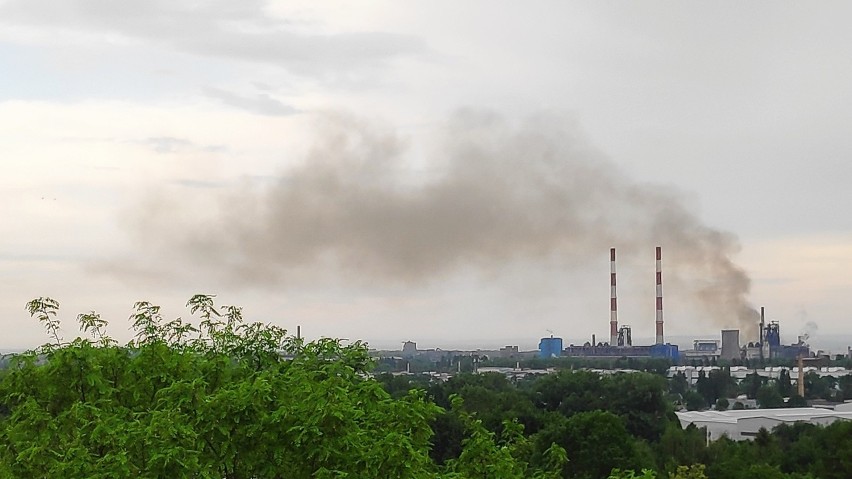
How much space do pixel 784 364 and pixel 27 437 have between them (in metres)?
131

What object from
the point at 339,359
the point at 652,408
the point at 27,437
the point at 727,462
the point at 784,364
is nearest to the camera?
the point at 27,437

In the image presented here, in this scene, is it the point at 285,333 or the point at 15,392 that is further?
the point at 285,333

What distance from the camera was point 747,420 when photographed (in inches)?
2330

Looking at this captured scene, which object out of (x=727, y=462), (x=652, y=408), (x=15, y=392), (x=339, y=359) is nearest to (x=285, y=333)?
(x=339, y=359)

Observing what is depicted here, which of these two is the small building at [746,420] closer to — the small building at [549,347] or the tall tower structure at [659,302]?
the tall tower structure at [659,302]

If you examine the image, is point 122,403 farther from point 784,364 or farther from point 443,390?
point 784,364

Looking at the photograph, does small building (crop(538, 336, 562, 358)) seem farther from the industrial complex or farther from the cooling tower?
the cooling tower

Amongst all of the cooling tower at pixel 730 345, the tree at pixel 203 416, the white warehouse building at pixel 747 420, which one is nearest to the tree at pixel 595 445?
the tree at pixel 203 416

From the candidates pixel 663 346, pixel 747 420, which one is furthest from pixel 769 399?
pixel 663 346

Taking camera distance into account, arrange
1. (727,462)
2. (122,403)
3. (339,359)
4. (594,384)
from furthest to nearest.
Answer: (594,384) → (727,462) → (339,359) → (122,403)

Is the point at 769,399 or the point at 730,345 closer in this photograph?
the point at 769,399

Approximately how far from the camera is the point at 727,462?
28719 millimetres

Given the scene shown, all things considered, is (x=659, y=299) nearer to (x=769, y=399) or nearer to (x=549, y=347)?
(x=769, y=399)

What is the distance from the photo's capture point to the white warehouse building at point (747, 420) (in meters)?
56.2
